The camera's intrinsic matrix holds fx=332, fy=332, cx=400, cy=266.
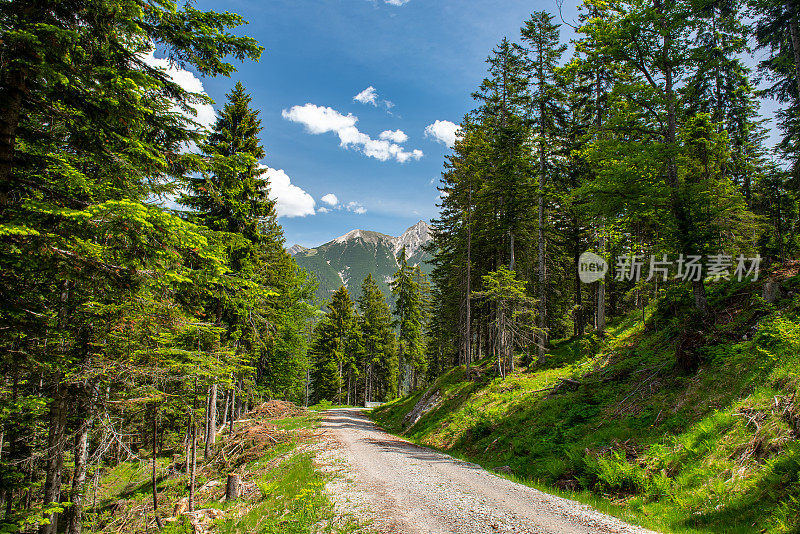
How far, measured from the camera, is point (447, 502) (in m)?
7.14

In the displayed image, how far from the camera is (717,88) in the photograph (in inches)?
1008

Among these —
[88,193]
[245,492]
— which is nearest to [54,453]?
[245,492]

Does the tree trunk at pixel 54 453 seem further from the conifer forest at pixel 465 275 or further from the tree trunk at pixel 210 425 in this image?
the tree trunk at pixel 210 425

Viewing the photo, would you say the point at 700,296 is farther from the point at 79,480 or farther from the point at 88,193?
the point at 79,480

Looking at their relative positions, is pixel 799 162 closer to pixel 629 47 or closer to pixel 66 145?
pixel 629 47

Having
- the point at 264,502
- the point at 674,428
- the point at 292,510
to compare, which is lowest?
the point at 264,502

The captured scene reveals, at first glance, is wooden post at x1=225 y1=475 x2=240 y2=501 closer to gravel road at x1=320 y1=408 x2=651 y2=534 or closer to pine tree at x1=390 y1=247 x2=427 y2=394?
gravel road at x1=320 y1=408 x2=651 y2=534

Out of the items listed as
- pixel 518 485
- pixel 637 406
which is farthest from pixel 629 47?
pixel 518 485

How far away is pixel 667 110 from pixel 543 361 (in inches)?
541

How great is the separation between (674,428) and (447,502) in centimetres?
637

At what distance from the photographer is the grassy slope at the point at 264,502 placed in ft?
22.5

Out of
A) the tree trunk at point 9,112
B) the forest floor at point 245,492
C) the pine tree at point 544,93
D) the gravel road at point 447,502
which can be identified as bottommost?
the forest floor at point 245,492

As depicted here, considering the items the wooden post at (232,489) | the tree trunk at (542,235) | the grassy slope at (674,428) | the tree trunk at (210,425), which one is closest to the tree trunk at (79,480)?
the wooden post at (232,489)

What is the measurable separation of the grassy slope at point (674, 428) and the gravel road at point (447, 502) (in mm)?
1072
